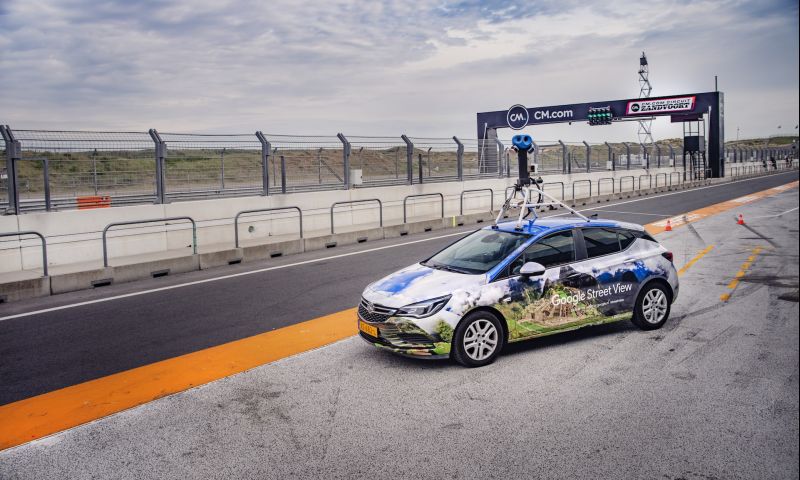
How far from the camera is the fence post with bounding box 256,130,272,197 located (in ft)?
60.4

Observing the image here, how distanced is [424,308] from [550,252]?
71.5 inches

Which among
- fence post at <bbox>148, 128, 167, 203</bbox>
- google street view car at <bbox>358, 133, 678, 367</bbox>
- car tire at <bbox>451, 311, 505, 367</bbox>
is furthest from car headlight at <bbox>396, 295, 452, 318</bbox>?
fence post at <bbox>148, 128, 167, 203</bbox>

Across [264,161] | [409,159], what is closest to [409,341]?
[264,161]

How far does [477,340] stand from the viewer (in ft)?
22.5

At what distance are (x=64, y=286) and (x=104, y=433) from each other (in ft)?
24.4

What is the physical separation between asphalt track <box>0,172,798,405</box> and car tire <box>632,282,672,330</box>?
7.23 feet

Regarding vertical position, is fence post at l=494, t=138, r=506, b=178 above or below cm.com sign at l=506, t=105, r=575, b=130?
below

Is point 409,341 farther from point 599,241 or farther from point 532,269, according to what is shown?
point 599,241

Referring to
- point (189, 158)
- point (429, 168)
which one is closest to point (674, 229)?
point (429, 168)

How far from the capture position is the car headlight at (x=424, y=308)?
263 inches

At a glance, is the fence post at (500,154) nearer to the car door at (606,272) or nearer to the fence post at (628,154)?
the fence post at (628,154)

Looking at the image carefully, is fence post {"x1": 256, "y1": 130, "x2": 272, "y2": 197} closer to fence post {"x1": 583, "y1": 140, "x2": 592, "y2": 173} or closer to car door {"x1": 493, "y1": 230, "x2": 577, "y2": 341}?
car door {"x1": 493, "y1": 230, "x2": 577, "y2": 341}

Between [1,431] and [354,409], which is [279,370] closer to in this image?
[354,409]

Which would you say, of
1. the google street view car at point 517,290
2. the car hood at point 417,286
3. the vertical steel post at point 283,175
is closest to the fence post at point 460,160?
the vertical steel post at point 283,175
